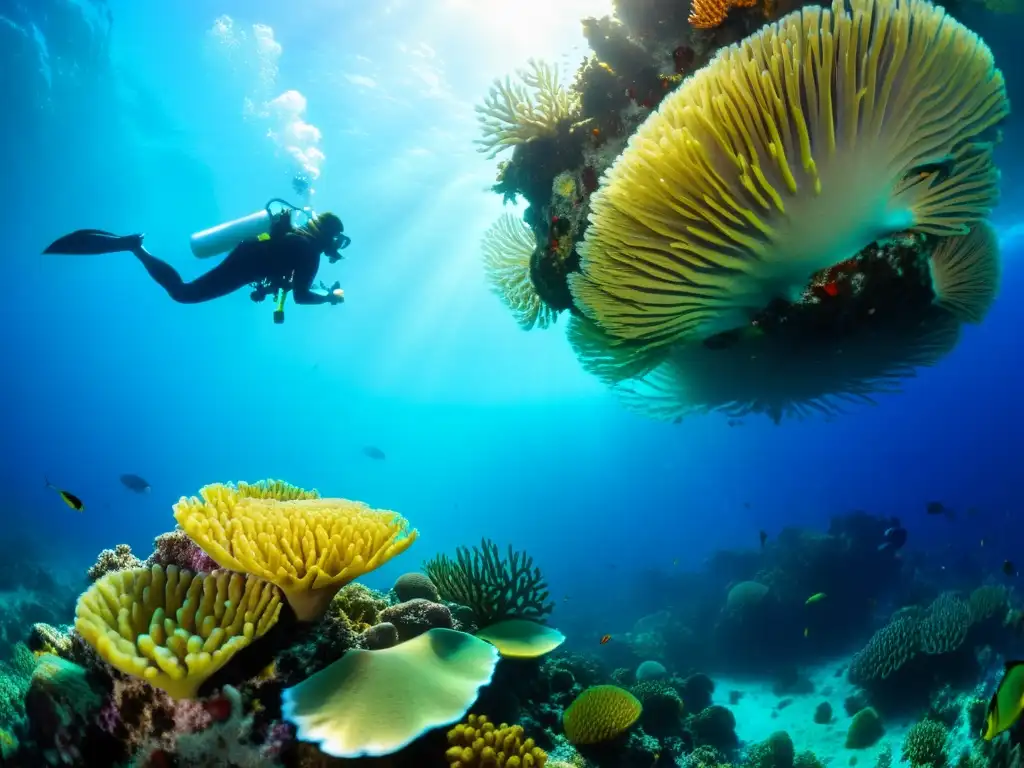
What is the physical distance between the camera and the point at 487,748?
8.48ft

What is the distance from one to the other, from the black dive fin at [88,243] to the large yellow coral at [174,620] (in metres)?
7.27

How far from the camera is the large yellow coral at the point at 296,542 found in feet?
7.63

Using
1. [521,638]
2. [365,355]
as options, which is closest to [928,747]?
[521,638]

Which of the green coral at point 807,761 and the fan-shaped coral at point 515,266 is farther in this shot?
the green coral at point 807,761

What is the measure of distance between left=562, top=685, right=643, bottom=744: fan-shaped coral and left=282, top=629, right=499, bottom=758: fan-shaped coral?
7.30ft

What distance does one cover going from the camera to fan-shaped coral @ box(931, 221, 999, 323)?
3285mm

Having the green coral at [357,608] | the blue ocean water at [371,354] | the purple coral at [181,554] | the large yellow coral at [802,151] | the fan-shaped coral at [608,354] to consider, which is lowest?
the purple coral at [181,554]

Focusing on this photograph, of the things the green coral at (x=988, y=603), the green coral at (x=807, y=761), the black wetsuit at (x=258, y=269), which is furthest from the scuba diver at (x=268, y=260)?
the green coral at (x=988, y=603)

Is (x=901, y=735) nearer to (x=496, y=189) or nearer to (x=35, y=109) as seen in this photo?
(x=496, y=189)

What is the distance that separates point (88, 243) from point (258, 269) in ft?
8.27

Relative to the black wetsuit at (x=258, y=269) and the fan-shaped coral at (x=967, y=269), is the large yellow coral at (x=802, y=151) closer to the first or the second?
the fan-shaped coral at (x=967, y=269)

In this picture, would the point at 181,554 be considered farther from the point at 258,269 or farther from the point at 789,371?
the point at 258,269

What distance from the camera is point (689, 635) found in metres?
20.1

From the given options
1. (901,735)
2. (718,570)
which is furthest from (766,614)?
(718,570)
